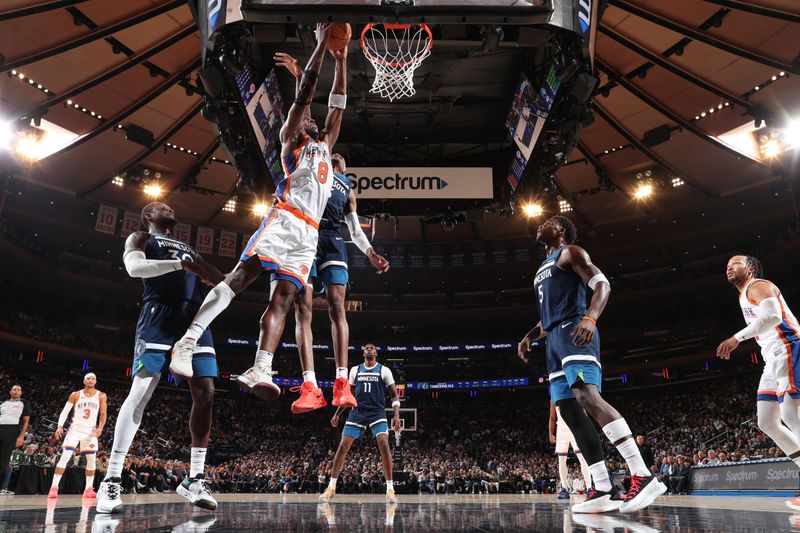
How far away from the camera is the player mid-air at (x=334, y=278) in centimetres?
464

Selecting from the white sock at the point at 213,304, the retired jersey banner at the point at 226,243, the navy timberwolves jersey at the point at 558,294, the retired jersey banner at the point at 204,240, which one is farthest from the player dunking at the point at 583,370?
the retired jersey banner at the point at 226,243

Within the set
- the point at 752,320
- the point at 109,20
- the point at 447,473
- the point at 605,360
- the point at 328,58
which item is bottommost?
the point at 447,473

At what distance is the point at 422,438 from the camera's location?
3031 cm

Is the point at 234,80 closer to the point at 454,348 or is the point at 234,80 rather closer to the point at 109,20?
the point at 109,20

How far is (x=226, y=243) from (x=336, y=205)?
23.6 meters

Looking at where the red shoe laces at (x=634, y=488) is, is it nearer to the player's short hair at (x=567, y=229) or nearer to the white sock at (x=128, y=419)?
the player's short hair at (x=567, y=229)

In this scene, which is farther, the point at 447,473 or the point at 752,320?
the point at 447,473

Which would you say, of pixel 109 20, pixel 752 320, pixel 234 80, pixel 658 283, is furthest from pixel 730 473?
pixel 658 283

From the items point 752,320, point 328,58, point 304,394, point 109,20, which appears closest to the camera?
point 304,394

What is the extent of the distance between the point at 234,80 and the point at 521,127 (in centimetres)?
526

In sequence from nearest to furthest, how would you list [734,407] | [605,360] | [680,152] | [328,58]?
1. [328,58]
2. [680,152]
3. [734,407]
4. [605,360]

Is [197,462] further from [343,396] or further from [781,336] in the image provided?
[781,336]

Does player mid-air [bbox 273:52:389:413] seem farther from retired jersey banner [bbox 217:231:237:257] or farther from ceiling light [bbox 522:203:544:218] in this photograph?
retired jersey banner [bbox 217:231:237:257]

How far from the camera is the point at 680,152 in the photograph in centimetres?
1761
